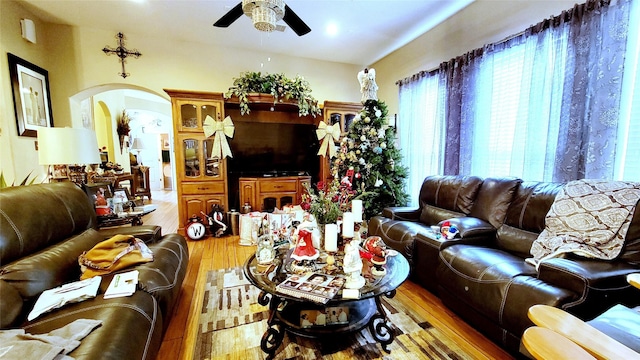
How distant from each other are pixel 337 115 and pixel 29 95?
4.18 m

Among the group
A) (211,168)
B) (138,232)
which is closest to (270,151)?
(211,168)

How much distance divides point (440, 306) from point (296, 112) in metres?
3.80

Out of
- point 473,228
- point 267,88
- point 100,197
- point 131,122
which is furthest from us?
point 131,122

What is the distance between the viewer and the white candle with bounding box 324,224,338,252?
176 cm

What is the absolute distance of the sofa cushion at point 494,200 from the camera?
2.35 meters

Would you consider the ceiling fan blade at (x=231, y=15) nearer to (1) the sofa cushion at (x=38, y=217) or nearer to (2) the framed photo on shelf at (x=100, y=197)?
(1) the sofa cushion at (x=38, y=217)

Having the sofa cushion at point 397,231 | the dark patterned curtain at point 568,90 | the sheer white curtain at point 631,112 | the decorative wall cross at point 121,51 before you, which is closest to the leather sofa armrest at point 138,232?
the sofa cushion at point 397,231

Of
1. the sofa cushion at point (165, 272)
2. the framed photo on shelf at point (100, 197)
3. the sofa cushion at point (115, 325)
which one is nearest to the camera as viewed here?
the sofa cushion at point (115, 325)

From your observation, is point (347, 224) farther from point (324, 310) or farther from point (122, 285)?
point (122, 285)

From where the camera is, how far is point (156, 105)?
7.36 m

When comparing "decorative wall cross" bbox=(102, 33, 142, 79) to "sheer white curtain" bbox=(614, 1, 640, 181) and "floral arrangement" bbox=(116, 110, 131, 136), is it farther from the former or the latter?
"sheer white curtain" bbox=(614, 1, 640, 181)

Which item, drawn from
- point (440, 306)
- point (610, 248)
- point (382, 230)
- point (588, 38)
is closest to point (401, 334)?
point (440, 306)

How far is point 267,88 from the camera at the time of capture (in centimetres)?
400

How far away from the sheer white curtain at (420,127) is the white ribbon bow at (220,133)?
276 cm
